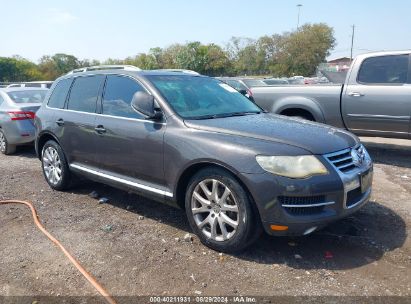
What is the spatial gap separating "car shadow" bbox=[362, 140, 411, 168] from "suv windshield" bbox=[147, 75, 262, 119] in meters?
3.60

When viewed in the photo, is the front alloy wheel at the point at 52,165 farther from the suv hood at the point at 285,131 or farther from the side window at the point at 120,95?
the suv hood at the point at 285,131

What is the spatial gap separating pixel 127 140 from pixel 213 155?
1.19m

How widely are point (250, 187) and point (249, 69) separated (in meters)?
69.1

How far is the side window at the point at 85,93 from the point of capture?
493 cm

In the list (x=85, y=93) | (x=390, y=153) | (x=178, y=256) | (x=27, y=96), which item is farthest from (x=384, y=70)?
(x=27, y=96)

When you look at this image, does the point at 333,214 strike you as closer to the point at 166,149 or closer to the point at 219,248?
the point at 219,248

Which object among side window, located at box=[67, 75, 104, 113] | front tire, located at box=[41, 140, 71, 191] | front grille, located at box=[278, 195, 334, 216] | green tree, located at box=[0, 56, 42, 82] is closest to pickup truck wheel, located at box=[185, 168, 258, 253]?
front grille, located at box=[278, 195, 334, 216]

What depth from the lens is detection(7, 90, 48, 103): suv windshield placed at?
8508mm

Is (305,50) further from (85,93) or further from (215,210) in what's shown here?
(215,210)

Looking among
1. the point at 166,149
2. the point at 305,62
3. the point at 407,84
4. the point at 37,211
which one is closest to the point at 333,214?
the point at 166,149

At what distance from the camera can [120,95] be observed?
4.59 metres

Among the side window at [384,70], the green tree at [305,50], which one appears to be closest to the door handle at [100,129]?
the side window at [384,70]

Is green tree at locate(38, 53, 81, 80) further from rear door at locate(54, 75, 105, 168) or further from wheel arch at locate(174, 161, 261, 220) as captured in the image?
wheel arch at locate(174, 161, 261, 220)

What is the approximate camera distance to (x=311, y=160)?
10.9ft
